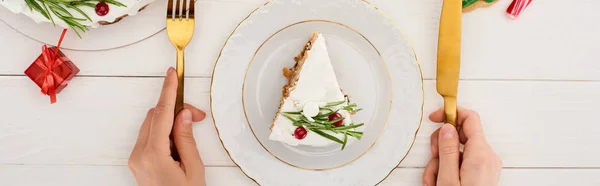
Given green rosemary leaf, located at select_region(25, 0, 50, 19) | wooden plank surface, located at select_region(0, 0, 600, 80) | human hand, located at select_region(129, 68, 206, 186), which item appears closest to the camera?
green rosemary leaf, located at select_region(25, 0, 50, 19)

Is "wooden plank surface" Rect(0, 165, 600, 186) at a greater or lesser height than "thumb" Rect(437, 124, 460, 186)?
lesser

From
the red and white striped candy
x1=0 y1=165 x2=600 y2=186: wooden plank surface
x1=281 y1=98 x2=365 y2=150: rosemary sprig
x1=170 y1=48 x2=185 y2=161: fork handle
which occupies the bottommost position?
x1=0 y1=165 x2=600 y2=186: wooden plank surface

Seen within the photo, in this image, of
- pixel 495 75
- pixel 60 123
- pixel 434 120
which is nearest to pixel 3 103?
pixel 60 123

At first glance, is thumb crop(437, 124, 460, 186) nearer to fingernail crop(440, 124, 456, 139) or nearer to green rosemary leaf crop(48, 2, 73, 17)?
fingernail crop(440, 124, 456, 139)

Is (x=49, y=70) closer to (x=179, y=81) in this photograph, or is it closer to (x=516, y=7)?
(x=179, y=81)

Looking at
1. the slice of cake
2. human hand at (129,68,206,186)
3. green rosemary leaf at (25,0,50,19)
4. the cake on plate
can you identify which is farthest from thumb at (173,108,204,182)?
green rosemary leaf at (25,0,50,19)
